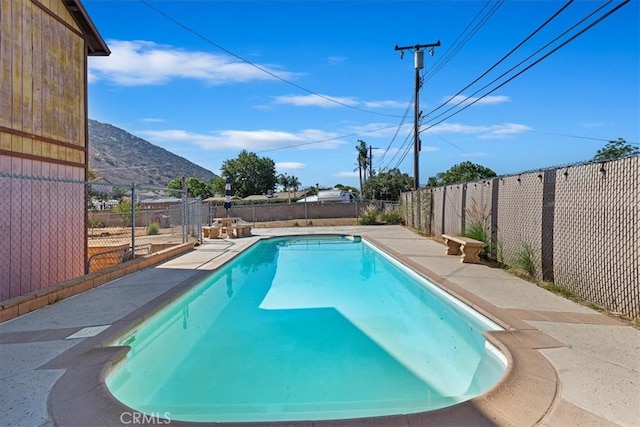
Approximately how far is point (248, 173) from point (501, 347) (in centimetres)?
5848

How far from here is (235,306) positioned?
671cm

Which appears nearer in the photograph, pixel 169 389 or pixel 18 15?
pixel 169 389

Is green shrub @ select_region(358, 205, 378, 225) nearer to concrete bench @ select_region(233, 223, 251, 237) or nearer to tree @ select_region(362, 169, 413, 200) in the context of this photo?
concrete bench @ select_region(233, 223, 251, 237)

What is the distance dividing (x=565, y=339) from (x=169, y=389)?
12.1 ft

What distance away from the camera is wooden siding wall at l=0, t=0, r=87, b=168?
5.60 meters

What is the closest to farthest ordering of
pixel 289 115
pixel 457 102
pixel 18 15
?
pixel 18 15, pixel 457 102, pixel 289 115

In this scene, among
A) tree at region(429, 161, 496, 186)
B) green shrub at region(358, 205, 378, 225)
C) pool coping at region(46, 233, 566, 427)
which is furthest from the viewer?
tree at region(429, 161, 496, 186)

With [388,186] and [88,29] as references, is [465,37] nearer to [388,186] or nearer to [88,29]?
[88,29]

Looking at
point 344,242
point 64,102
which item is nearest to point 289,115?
point 344,242

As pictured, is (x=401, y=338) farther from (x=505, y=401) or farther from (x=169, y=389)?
(x=169, y=389)

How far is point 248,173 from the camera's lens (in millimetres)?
60469

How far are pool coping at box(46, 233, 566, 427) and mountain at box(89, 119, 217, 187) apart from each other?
9792cm

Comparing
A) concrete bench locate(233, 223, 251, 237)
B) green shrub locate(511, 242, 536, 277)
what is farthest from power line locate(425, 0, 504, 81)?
concrete bench locate(233, 223, 251, 237)

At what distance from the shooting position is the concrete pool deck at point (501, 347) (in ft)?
8.29
